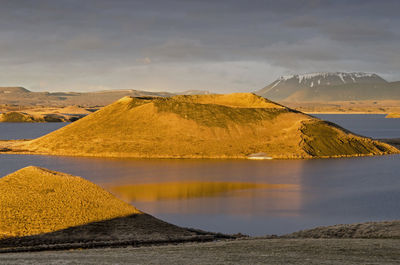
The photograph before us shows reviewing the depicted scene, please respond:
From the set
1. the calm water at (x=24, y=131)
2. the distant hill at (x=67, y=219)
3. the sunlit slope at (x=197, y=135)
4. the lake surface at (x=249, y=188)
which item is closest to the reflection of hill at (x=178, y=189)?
the lake surface at (x=249, y=188)

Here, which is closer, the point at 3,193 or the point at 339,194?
the point at 3,193

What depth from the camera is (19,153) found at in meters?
72.9

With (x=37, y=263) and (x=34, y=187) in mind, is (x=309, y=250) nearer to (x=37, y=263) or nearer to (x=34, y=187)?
(x=37, y=263)

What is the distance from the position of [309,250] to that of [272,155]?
52.0 m

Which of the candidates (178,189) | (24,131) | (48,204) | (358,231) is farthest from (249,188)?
(24,131)

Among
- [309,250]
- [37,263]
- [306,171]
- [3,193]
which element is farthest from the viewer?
[306,171]

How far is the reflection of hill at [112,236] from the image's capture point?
23.9 meters

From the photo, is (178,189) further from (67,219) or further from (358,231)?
(358,231)

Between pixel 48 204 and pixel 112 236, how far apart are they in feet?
17.8

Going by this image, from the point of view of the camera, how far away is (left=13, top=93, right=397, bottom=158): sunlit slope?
236 feet

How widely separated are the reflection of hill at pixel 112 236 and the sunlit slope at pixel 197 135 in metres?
41.9

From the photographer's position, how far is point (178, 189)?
42.3m

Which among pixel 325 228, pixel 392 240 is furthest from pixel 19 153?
pixel 392 240

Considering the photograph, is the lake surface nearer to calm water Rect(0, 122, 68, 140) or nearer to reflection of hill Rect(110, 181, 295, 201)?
reflection of hill Rect(110, 181, 295, 201)
